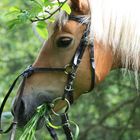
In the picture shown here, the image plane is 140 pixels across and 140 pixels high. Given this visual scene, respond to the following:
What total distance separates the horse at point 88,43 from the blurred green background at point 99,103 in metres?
2.29

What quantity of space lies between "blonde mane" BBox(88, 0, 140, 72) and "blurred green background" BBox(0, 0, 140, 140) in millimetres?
2297

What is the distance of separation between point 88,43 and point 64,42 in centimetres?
A: 14

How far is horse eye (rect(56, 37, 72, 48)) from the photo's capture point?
10.1 feet

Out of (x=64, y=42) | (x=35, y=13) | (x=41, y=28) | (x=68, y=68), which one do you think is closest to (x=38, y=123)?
(x=68, y=68)

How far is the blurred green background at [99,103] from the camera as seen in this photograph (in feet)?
18.1

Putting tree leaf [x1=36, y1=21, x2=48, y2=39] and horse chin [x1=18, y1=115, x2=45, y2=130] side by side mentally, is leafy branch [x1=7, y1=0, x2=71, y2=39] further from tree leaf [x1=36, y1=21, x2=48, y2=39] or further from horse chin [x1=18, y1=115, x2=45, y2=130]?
horse chin [x1=18, y1=115, x2=45, y2=130]

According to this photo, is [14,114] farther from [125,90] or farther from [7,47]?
[7,47]

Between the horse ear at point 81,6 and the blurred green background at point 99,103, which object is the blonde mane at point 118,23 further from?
the blurred green background at point 99,103

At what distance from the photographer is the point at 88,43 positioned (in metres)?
3.08

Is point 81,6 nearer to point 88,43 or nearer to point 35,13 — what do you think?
point 88,43

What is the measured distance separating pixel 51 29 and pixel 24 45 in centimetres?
340


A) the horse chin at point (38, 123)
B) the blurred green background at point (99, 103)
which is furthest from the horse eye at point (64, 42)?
the blurred green background at point (99, 103)

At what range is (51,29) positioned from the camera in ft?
10.2

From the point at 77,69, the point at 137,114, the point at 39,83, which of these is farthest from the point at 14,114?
the point at 137,114
